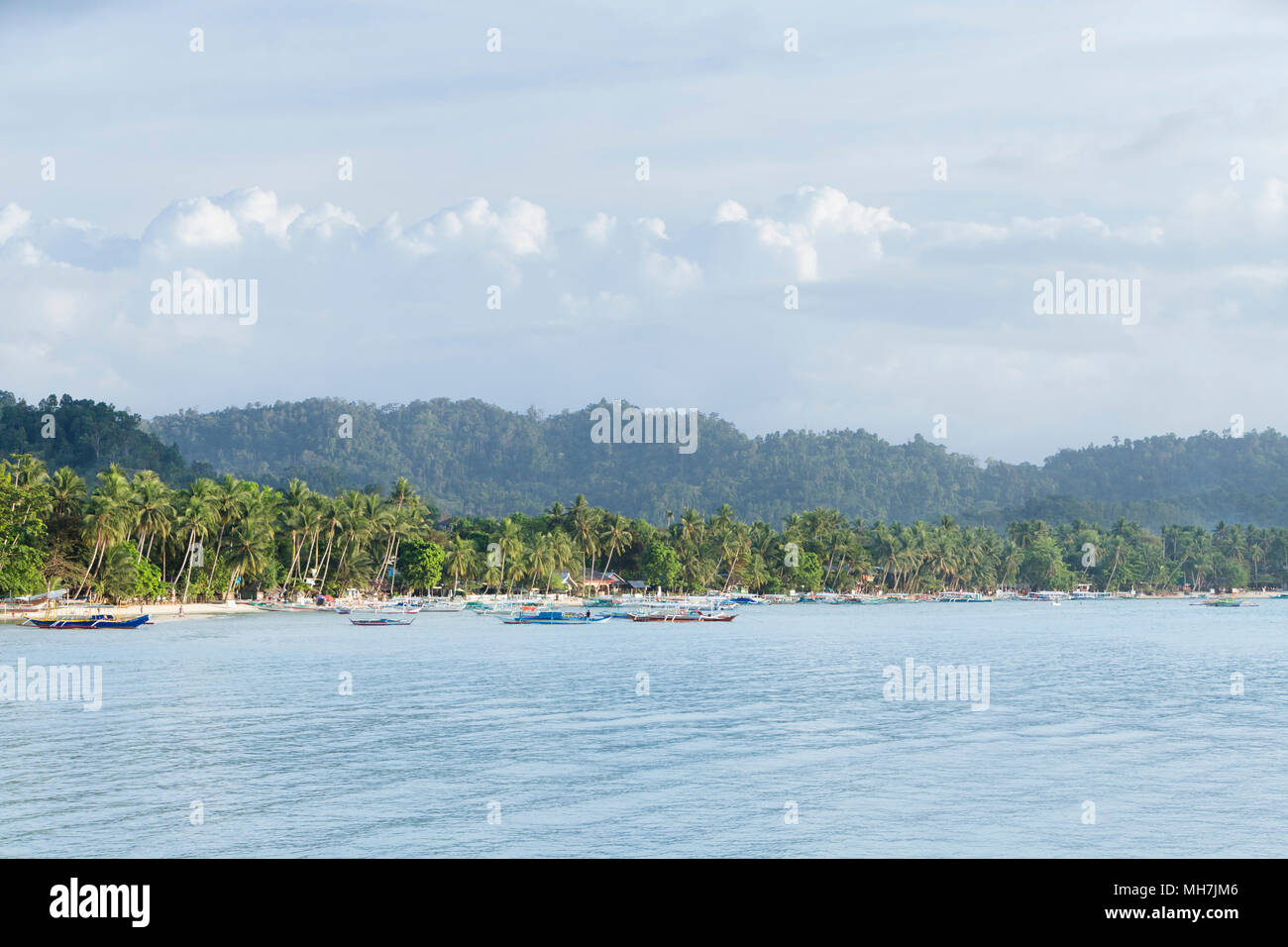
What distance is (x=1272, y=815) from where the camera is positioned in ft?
79.8

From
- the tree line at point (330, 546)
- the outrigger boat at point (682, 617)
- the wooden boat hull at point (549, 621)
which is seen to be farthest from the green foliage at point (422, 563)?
the outrigger boat at point (682, 617)

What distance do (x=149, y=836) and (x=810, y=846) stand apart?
40.6ft

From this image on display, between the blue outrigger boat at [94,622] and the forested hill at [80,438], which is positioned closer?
the blue outrigger boat at [94,622]

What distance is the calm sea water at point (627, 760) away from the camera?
73.2ft

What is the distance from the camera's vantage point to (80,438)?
179 meters

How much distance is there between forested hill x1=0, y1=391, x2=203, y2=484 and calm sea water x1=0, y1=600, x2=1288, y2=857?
4952 inches

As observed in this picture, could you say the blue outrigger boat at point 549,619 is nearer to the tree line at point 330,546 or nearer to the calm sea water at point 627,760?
the tree line at point 330,546

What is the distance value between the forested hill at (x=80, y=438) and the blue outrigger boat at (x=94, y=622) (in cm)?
10303

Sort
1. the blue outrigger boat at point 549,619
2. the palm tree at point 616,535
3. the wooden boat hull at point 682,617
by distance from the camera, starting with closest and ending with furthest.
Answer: the blue outrigger boat at point 549,619, the wooden boat hull at point 682,617, the palm tree at point 616,535

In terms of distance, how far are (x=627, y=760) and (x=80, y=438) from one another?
563 ft

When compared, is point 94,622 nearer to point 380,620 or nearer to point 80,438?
point 380,620

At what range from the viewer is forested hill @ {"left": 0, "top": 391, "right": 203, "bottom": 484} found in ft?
584

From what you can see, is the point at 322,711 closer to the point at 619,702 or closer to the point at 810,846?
the point at 619,702
